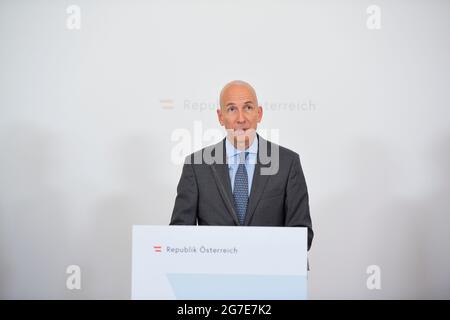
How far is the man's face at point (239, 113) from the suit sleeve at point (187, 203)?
303 mm

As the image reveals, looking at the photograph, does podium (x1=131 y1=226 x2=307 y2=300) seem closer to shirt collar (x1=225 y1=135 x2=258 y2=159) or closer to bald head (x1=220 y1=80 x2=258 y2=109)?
shirt collar (x1=225 y1=135 x2=258 y2=159)

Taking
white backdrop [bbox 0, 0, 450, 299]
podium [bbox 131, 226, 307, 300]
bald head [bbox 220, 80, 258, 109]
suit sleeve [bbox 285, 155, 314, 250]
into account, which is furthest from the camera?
white backdrop [bbox 0, 0, 450, 299]

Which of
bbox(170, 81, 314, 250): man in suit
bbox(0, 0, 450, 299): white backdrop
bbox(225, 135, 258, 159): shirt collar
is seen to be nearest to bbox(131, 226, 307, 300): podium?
bbox(170, 81, 314, 250): man in suit

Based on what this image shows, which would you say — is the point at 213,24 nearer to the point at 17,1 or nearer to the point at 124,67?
the point at 124,67

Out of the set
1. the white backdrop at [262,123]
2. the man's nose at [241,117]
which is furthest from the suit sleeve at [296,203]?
the white backdrop at [262,123]

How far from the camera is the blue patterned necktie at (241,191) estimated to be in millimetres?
2264

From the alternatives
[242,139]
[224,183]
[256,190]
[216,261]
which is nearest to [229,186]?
[224,183]

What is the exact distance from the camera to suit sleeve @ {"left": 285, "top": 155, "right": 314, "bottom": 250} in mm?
2215

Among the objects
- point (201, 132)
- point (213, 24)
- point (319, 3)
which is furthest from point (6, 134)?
point (319, 3)

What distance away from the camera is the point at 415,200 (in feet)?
9.36

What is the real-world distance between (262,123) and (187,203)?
0.83m

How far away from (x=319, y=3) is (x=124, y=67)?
1.28m

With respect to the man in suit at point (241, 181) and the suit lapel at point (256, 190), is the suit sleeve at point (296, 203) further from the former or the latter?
the suit lapel at point (256, 190)

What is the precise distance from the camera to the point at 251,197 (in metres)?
2.24
